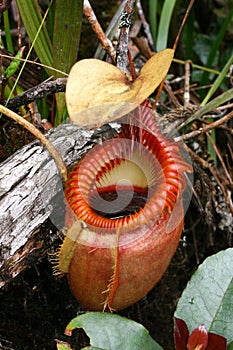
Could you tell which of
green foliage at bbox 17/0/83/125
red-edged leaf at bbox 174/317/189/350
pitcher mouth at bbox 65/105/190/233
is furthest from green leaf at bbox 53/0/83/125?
red-edged leaf at bbox 174/317/189/350

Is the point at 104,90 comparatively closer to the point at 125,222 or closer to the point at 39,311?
the point at 125,222

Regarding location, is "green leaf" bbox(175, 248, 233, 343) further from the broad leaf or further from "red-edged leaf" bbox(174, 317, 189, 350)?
the broad leaf

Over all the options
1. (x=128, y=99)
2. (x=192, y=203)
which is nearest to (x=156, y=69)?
(x=128, y=99)

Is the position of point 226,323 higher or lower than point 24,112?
lower

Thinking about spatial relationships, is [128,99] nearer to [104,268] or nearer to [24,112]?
[104,268]

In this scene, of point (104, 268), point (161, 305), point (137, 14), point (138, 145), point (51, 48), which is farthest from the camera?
point (137, 14)

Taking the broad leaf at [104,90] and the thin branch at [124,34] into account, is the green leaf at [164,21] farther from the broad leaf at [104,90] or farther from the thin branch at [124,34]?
the broad leaf at [104,90]

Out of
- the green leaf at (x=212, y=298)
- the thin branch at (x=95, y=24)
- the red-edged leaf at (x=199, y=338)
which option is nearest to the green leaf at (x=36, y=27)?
the thin branch at (x=95, y=24)

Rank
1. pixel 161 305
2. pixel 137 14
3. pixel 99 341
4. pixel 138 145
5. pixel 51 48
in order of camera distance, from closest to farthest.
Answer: pixel 99 341, pixel 138 145, pixel 51 48, pixel 161 305, pixel 137 14
